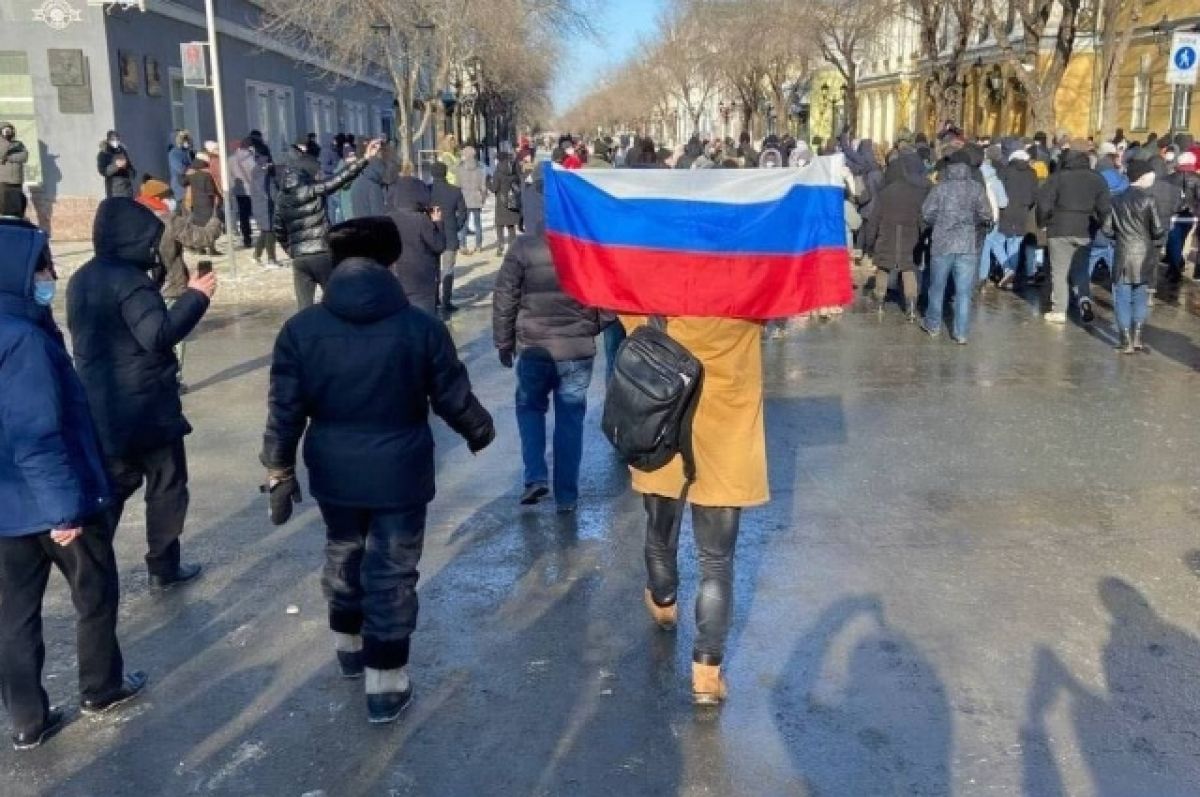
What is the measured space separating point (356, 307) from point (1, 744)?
2.01m

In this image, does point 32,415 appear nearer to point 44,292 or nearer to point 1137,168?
point 44,292

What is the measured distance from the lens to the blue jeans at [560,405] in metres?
6.21

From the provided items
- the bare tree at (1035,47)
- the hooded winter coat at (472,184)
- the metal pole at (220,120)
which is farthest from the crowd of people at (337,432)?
the bare tree at (1035,47)

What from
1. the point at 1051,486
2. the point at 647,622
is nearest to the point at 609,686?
the point at 647,622

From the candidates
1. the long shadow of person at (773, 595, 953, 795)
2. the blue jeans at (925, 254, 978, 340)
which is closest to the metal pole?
the blue jeans at (925, 254, 978, 340)

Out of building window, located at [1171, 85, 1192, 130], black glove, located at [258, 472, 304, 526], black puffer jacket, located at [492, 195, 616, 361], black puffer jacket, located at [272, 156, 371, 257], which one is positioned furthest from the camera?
building window, located at [1171, 85, 1192, 130]

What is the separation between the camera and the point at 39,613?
3980mm

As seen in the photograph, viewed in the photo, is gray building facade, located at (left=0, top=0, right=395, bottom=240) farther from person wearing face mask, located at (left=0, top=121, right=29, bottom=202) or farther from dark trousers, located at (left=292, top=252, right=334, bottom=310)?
dark trousers, located at (left=292, top=252, right=334, bottom=310)

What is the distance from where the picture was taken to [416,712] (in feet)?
13.8

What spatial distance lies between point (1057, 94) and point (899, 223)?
101 feet

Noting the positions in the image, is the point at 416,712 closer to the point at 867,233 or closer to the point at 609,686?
the point at 609,686

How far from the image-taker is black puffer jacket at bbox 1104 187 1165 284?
10000mm

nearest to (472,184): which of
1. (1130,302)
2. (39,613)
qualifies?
(1130,302)

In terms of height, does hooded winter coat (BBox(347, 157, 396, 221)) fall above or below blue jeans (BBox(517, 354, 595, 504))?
above
